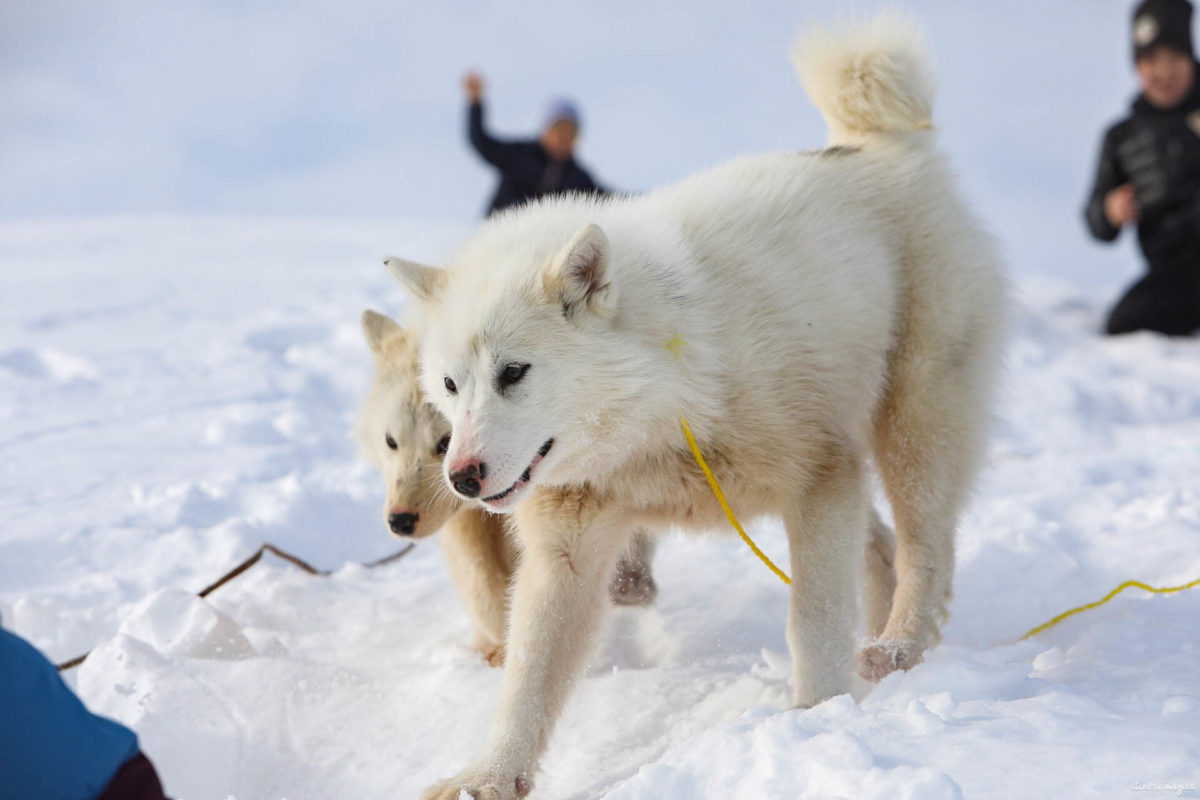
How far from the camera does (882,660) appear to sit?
3.11 meters

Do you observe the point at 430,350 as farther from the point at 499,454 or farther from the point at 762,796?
the point at 762,796

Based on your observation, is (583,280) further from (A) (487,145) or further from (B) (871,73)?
(A) (487,145)

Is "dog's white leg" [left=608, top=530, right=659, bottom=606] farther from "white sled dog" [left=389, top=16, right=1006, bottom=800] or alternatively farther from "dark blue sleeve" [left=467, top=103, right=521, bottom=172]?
"dark blue sleeve" [left=467, top=103, right=521, bottom=172]

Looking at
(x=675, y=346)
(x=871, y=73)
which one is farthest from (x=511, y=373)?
(x=871, y=73)

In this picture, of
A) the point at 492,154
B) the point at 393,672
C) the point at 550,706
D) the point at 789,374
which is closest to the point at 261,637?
the point at 393,672

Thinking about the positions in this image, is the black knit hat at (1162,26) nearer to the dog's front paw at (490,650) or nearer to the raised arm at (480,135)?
the raised arm at (480,135)

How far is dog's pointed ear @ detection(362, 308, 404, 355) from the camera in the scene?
381 cm

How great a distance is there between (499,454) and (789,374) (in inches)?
36.7

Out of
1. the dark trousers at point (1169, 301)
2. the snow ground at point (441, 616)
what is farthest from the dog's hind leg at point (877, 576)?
the dark trousers at point (1169, 301)

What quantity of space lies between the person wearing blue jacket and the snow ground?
98cm

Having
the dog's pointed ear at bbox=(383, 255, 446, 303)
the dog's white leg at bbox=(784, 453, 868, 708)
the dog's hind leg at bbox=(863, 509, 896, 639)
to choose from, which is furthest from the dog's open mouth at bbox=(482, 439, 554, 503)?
the dog's hind leg at bbox=(863, 509, 896, 639)

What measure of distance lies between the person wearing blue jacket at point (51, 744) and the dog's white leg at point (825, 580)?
1.71 m

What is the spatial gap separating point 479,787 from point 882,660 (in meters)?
1.34

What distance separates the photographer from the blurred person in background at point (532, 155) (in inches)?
372
